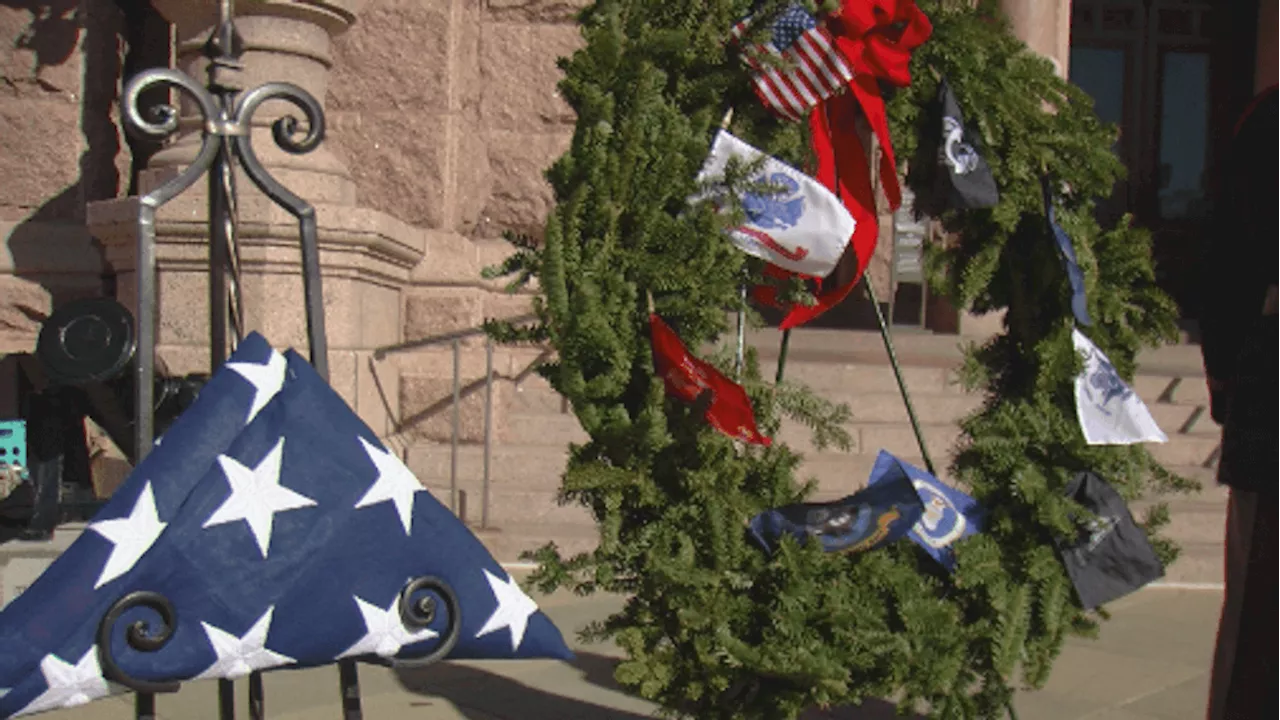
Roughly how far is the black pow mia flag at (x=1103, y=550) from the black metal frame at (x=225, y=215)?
211cm

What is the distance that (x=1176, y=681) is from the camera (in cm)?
466

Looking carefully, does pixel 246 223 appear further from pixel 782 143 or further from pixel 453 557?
pixel 453 557

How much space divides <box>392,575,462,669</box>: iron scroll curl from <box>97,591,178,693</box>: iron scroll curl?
1.23ft

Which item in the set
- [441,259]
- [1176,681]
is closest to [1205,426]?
[1176,681]

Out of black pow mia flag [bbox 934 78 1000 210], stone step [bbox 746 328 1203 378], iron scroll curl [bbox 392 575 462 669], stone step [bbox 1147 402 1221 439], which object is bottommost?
stone step [bbox 1147 402 1221 439]

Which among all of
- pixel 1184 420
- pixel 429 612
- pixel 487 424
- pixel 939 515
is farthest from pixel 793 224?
pixel 1184 420

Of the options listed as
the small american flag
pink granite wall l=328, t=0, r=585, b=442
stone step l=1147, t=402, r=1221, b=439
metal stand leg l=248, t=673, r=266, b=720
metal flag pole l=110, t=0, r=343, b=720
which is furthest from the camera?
stone step l=1147, t=402, r=1221, b=439

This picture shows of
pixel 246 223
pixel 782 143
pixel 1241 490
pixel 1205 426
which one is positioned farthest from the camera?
pixel 1205 426

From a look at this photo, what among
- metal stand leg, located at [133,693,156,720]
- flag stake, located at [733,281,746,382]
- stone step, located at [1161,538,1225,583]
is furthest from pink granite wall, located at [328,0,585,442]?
metal stand leg, located at [133,693,156,720]

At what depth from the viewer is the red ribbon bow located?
3.26 meters

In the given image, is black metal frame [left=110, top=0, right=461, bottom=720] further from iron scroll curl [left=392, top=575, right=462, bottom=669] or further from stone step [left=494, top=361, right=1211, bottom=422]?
stone step [left=494, top=361, right=1211, bottom=422]

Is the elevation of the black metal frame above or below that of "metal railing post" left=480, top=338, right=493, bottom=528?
above

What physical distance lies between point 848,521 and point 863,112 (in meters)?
1.18

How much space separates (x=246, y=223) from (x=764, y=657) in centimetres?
427
